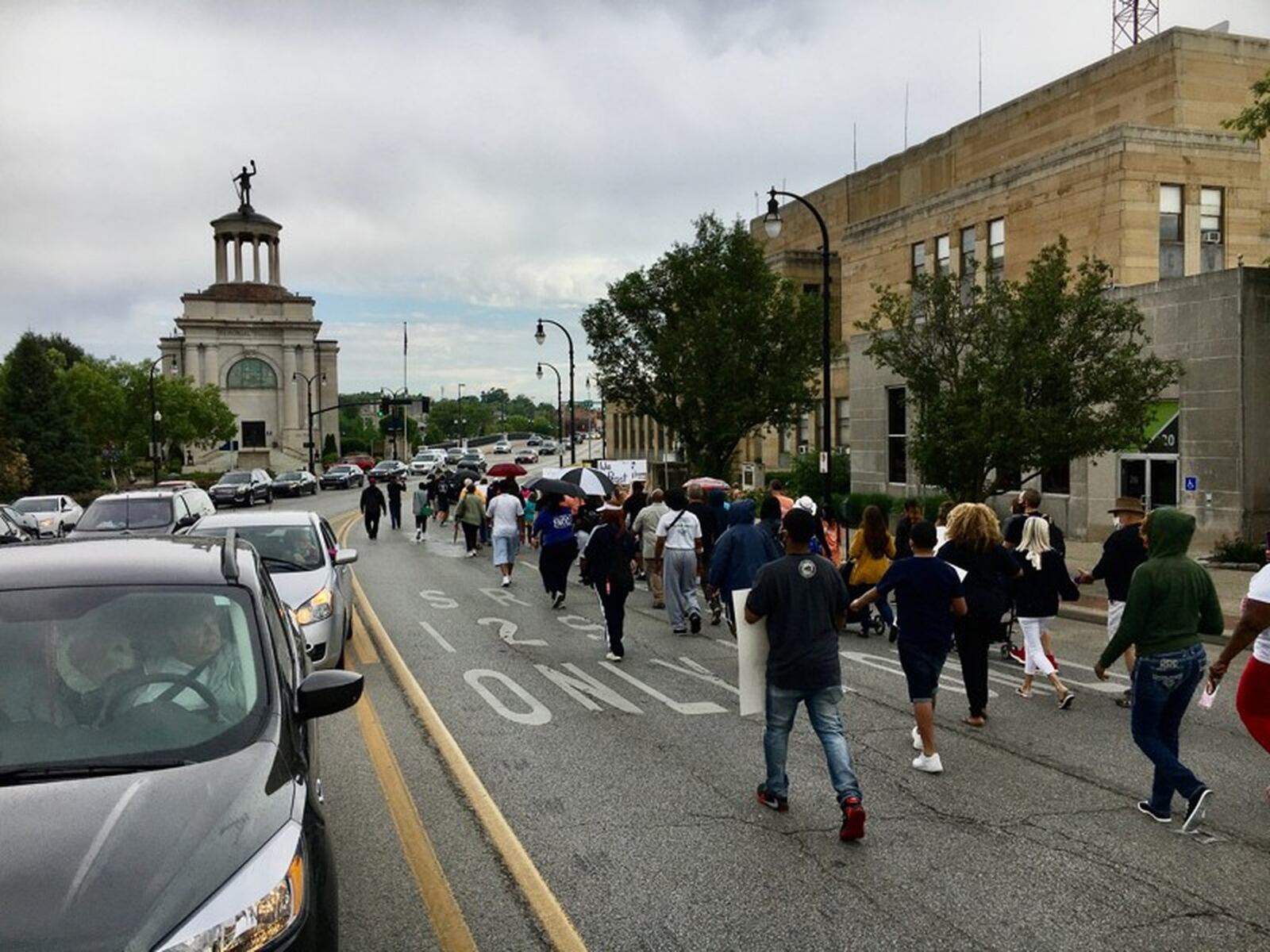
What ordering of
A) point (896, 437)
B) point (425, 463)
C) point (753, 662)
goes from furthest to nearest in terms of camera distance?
point (425, 463), point (896, 437), point (753, 662)

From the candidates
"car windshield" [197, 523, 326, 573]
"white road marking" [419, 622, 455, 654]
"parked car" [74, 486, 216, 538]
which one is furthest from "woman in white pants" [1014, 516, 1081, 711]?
"parked car" [74, 486, 216, 538]

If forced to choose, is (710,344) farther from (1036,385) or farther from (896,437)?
(1036,385)

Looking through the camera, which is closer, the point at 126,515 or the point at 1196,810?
the point at 1196,810

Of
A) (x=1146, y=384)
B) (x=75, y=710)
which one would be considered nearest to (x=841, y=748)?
(x=75, y=710)

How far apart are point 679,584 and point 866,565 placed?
271 centimetres

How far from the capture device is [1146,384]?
61.2ft

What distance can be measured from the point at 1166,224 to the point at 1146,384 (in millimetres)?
14900

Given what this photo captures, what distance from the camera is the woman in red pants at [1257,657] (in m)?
5.95

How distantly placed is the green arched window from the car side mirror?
109 metres

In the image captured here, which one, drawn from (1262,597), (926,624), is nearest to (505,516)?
(926,624)

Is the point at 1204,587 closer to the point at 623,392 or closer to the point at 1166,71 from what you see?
the point at 623,392

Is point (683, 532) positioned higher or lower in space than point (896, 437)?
lower

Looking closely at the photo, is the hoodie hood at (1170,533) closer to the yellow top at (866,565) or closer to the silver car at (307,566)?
the yellow top at (866,565)

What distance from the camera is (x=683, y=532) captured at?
13945mm
